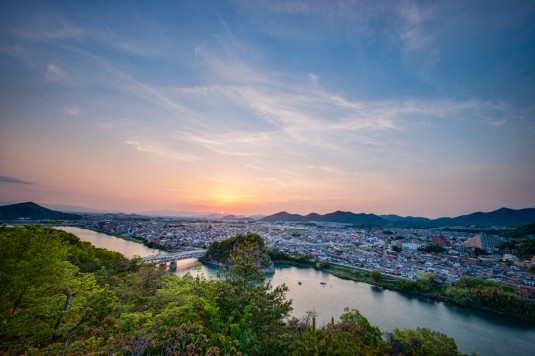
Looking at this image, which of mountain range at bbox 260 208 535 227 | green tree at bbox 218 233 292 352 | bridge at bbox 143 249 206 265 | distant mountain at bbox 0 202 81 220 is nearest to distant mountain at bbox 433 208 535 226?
mountain range at bbox 260 208 535 227

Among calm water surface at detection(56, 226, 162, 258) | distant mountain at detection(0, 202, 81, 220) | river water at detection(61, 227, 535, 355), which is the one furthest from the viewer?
distant mountain at detection(0, 202, 81, 220)

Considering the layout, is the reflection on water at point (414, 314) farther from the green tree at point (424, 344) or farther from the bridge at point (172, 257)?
the bridge at point (172, 257)

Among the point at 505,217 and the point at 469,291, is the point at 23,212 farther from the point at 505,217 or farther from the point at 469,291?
the point at 505,217

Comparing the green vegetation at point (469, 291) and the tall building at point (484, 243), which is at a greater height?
the tall building at point (484, 243)

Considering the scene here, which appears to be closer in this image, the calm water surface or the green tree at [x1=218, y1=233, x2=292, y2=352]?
the green tree at [x1=218, y1=233, x2=292, y2=352]

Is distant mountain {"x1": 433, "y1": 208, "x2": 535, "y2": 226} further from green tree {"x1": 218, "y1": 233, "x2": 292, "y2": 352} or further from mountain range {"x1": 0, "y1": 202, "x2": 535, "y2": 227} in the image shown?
green tree {"x1": 218, "y1": 233, "x2": 292, "y2": 352}

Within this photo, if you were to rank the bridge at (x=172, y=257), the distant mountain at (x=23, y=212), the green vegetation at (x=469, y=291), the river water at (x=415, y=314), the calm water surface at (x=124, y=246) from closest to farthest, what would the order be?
the river water at (x=415, y=314) < the green vegetation at (x=469, y=291) < the bridge at (x=172, y=257) < the calm water surface at (x=124, y=246) < the distant mountain at (x=23, y=212)

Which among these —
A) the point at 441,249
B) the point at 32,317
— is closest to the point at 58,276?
the point at 32,317

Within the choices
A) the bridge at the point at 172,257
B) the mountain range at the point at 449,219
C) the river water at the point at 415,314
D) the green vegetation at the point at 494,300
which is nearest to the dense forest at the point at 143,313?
the river water at the point at 415,314

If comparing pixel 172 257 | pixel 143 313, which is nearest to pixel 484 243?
pixel 172 257
